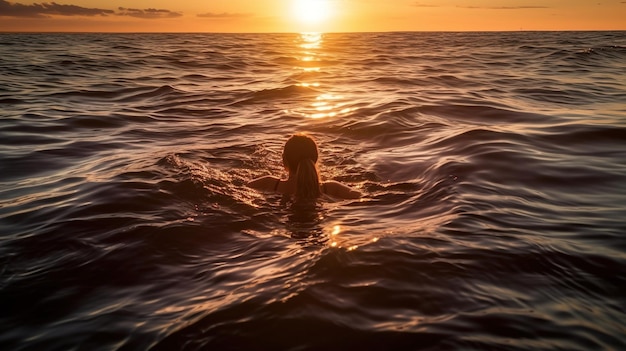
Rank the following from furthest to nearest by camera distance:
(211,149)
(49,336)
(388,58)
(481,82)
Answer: (388,58) → (481,82) → (211,149) → (49,336)

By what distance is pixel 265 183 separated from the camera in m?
6.88

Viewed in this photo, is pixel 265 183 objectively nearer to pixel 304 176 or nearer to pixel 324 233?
pixel 304 176

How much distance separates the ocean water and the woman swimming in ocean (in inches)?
8.6

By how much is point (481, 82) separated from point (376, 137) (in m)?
9.37

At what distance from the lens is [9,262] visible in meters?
4.68

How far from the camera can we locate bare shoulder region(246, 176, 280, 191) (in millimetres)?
6805

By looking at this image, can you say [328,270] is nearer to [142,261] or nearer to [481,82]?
[142,261]

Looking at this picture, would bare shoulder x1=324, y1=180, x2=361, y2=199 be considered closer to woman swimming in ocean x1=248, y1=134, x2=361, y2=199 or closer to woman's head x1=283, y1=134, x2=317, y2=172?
woman swimming in ocean x1=248, y1=134, x2=361, y2=199

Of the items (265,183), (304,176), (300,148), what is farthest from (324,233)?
(265,183)

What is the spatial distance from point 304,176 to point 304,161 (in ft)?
0.61

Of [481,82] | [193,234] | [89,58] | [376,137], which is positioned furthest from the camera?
[89,58]

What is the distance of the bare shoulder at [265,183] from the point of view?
680cm

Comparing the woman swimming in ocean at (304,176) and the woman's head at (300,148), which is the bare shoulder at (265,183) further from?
the woman's head at (300,148)

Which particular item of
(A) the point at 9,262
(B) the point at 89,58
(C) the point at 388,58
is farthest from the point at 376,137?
(B) the point at 89,58
